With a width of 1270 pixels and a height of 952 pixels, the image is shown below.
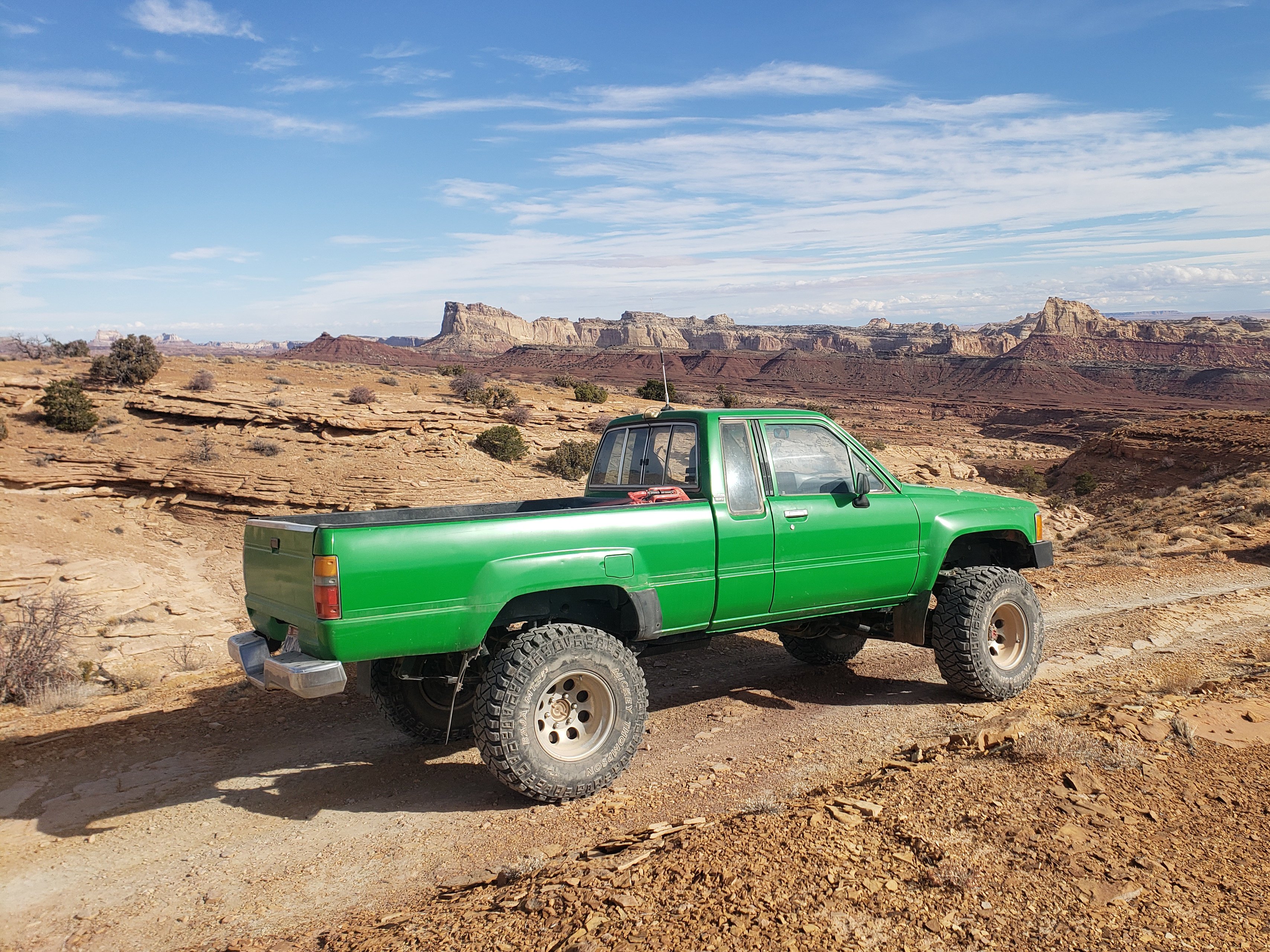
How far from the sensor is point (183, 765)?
5766 mm

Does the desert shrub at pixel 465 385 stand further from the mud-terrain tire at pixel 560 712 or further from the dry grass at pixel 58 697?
the mud-terrain tire at pixel 560 712

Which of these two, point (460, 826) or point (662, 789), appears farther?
point (662, 789)

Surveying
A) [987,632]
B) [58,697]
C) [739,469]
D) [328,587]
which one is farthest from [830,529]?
[58,697]

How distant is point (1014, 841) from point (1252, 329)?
154447mm

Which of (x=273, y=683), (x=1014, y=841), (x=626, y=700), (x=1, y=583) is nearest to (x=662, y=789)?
(x=626, y=700)

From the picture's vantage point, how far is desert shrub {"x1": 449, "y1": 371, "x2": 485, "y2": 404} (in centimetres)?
3544

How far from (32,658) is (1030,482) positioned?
33.7m

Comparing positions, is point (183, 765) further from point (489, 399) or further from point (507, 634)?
point (489, 399)

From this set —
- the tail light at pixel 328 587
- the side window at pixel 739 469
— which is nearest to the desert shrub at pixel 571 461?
the side window at pixel 739 469

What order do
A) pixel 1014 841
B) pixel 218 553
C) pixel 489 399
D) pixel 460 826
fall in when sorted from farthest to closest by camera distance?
pixel 489 399
pixel 218 553
pixel 460 826
pixel 1014 841

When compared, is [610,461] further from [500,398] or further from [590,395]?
[590,395]

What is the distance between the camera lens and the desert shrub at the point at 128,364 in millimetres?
29625

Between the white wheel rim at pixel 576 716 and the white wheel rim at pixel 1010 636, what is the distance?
3442 mm

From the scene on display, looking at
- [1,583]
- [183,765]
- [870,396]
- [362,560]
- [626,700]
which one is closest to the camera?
[362,560]
